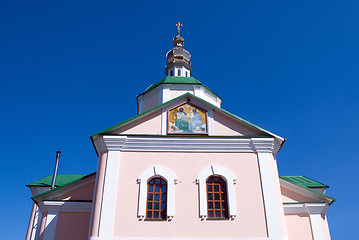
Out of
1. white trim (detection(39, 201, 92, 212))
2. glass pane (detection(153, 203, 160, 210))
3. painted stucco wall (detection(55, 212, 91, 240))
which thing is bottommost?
painted stucco wall (detection(55, 212, 91, 240))

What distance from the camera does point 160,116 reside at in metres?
12.5

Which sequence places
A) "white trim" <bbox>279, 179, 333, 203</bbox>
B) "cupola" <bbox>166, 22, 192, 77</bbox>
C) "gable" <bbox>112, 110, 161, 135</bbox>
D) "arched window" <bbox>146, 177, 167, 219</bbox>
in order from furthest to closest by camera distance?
"cupola" <bbox>166, 22, 192, 77</bbox> → "white trim" <bbox>279, 179, 333, 203</bbox> → "gable" <bbox>112, 110, 161, 135</bbox> → "arched window" <bbox>146, 177, 167, 219</bbox>

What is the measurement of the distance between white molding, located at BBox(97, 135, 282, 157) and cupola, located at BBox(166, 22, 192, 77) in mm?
10699

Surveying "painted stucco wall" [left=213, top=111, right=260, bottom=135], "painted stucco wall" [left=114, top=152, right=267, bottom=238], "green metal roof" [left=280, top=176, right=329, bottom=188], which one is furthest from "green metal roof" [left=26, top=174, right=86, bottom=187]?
"green metal roof" [left=280, top=176, right=329, bottom=188]

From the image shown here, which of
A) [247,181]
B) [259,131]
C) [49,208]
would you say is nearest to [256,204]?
[247,181]

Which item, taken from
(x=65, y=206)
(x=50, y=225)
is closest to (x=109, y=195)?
(x=65, y=206)

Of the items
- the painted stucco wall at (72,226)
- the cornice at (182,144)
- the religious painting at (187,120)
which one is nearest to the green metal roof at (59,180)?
the painted stucco wall at (72,226)

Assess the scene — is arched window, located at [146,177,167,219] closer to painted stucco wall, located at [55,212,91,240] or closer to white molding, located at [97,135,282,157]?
white molding, located at [97,135,282,157]

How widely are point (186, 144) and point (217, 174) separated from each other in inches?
64.4

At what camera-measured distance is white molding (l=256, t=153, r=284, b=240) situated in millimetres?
10531

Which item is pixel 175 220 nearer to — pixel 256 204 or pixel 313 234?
pixel 256 204

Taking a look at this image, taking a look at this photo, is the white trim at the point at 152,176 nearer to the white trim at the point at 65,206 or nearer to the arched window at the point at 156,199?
the arched window at the point at 156,199

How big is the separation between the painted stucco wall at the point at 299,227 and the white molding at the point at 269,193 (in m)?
2.25

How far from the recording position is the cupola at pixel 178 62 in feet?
72.5
